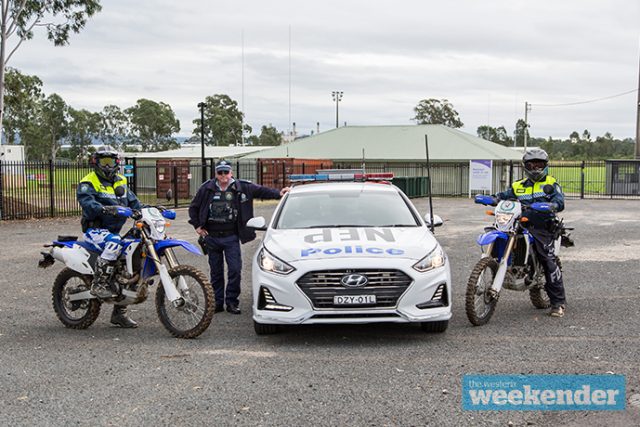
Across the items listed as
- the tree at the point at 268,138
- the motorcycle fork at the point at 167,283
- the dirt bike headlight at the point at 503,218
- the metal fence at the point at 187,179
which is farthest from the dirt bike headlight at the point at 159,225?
the tree at the point at 268,138

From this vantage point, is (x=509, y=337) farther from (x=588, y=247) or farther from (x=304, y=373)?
(x=588, y=247)

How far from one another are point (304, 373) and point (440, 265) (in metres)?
1.80

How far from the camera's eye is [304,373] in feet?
19.2

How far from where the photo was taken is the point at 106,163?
7.61m

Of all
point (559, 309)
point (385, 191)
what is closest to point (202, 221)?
point (385, 191)

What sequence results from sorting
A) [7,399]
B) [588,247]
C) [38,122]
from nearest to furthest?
[7,399] → [588,247] → [38,122]

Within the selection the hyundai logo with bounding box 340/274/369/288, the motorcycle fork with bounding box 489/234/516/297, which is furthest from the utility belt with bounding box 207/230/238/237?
the motorcycle fork with bounding box 489/234/516/297

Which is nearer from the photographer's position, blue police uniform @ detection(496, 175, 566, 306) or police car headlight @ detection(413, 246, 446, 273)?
police car headlight @ detection(413, 246, 446, 273)

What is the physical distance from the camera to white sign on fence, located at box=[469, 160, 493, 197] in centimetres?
3478

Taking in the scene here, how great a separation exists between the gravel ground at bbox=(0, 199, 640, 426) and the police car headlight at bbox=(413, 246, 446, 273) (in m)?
0.70

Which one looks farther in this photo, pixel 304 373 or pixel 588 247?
pixel 588 247

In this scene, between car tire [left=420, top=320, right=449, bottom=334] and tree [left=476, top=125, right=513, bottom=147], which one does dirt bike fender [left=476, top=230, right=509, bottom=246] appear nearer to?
car tire [left=420, top=320, right=449, bottom=334]

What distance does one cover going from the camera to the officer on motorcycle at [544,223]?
7992 mm

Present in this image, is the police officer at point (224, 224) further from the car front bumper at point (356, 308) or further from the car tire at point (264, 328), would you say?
the car front bumper at point (356, 308)
